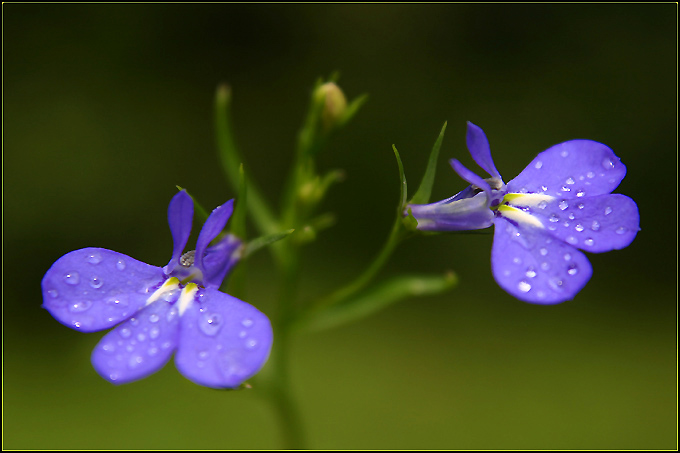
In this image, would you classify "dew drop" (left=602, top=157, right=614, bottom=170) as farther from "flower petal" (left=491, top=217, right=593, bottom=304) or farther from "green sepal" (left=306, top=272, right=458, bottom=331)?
"green sepal" (left=306, top=272, right=458, bottom=331)

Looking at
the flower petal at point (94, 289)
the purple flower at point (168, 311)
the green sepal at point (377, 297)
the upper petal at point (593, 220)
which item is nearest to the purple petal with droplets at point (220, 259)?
the purple flower at point (168, 311)

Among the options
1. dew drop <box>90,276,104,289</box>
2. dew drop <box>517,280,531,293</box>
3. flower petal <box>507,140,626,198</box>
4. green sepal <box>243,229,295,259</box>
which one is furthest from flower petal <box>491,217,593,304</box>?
dew drop <box>90,276,104,289</box>

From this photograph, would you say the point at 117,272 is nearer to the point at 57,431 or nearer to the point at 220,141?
the point at 220,141

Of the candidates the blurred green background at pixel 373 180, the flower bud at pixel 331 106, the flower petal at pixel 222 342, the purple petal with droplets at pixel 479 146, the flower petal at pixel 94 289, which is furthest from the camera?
the blurred green background at pixel 373 180

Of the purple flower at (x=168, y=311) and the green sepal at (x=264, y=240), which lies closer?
the purple flower at (x=168, y=311)

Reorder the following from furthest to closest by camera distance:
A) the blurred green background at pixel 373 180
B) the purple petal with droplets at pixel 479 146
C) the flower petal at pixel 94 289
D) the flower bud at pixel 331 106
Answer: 1. the blurred green background at pixel 373 180
2. the flower bud at pixel 331 106
3. the purple petal with droplets at pixel 479 146
4. the flower petal at pixel 94 289

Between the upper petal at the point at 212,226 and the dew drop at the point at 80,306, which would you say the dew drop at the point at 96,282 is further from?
the upper petal at the point at 212,226
